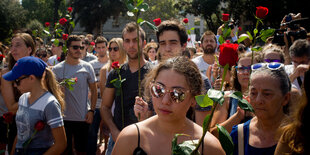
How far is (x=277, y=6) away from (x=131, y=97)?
28968 millimetres

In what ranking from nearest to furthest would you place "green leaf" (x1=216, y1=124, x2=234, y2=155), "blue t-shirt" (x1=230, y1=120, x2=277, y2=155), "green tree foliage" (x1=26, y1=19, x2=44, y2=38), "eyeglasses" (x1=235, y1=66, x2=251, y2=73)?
"green leaf" (x1=216, y1=124, x2=234, y2=155), "blue t-shirt" (x1=230, y1=120, x2=277, y2=155), "eyeglasses" (x1=235, y1=66, x2=251, y2=73), "green tree foliage" (x1=26, y1=19, x2=44, y2=38)

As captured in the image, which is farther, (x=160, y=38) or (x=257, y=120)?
(x=160, y=38)

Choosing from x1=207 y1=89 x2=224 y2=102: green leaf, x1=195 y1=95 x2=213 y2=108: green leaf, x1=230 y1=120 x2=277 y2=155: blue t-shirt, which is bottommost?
x1=230 y1=120 x2=277 y2=155: blue t-shirt

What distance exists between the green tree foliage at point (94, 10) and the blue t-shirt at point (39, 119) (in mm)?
44625

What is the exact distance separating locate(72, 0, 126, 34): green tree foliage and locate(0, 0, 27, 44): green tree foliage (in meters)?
10.5

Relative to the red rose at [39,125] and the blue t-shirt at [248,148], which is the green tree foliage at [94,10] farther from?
the blue t-shirt at [248,148]

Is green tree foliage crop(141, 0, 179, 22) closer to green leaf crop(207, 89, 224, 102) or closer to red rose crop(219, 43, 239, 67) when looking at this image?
red rose crop(219, 43, 239, 67)

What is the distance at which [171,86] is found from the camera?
1.80 m

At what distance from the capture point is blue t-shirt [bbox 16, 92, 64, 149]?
294 centimetres

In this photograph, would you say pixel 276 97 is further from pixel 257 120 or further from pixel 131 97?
pixel 131 97

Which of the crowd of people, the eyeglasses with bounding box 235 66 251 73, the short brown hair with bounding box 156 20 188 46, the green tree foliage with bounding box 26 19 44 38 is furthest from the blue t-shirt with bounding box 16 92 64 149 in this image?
the green tree foliage with bounding box 26 19 44 38

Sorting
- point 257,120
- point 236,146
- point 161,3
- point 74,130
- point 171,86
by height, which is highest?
point 161,3

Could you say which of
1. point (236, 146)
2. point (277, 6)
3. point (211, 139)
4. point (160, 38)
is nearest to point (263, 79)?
point (236, 146)

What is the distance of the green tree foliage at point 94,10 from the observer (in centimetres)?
4638
